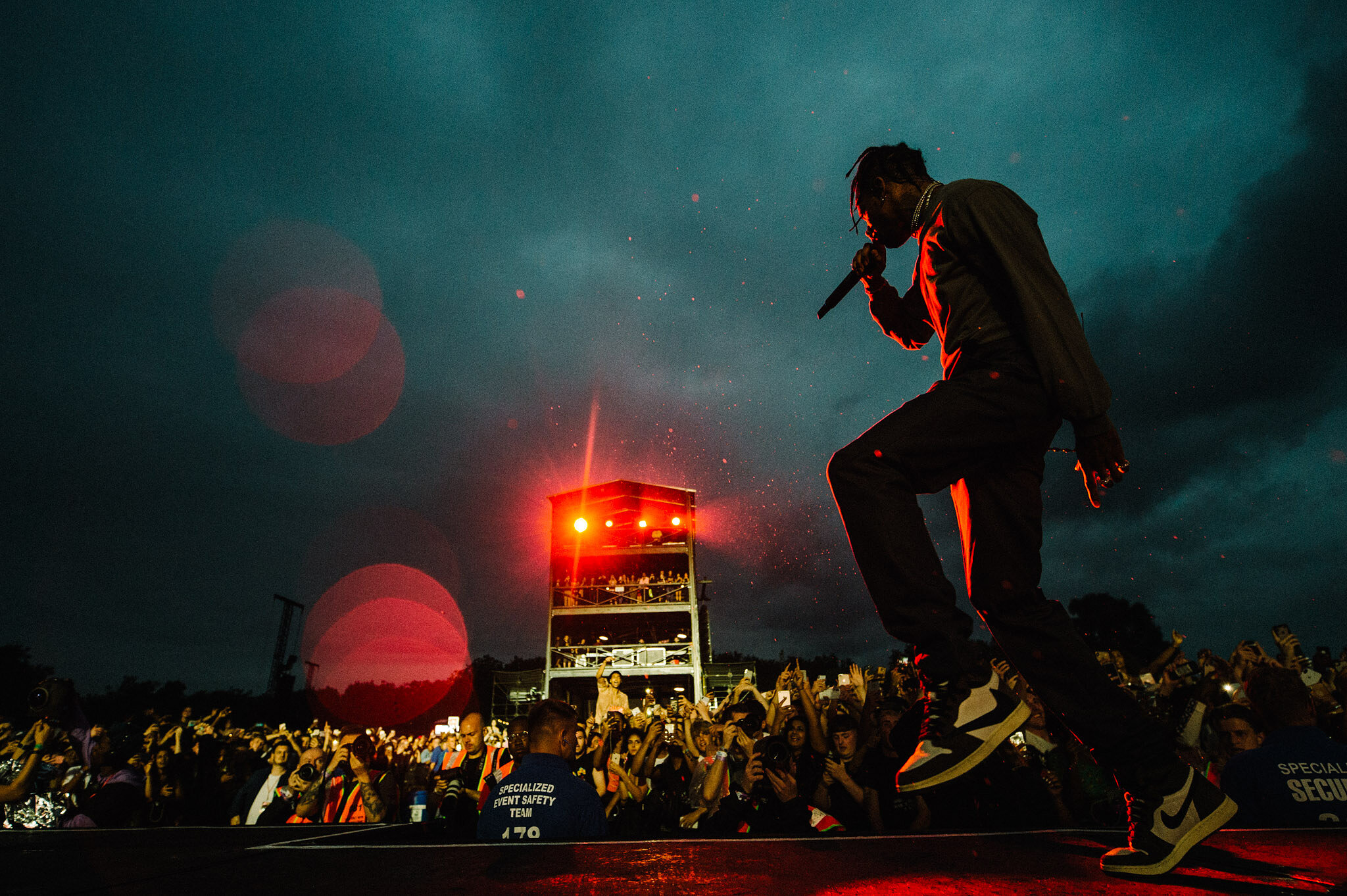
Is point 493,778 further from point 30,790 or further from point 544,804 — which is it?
point 30,790

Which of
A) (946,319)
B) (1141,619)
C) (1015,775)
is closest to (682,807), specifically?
(1015,775)

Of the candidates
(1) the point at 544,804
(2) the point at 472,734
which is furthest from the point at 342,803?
(1) the point at 544,804

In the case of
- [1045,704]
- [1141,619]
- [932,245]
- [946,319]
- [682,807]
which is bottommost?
[682,807]

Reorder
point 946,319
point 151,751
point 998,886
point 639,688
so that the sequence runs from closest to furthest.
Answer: point 998,886, point 946,319, point 151,751, point 639,688

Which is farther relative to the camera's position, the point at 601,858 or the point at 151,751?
the point at 151,751

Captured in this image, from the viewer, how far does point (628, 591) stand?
25234mm

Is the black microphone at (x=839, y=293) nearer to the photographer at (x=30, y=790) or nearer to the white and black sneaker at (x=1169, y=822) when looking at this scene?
the white and black sneaker at (x=1169, y=822)

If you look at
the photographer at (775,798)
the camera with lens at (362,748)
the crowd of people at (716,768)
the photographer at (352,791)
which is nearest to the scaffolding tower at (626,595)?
the crowd of people at (716,768)

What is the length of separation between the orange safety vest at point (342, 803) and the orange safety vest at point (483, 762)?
0.57 m

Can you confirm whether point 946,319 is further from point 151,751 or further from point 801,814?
point 151,751

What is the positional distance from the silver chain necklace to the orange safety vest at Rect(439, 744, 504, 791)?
4895 millimetres

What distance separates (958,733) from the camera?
125cm

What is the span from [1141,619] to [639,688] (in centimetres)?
→ 2184

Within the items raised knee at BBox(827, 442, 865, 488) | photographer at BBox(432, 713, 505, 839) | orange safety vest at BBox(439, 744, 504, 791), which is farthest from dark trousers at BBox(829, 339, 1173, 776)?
orange safety vest at BBox(439, 744, 504, 791)
